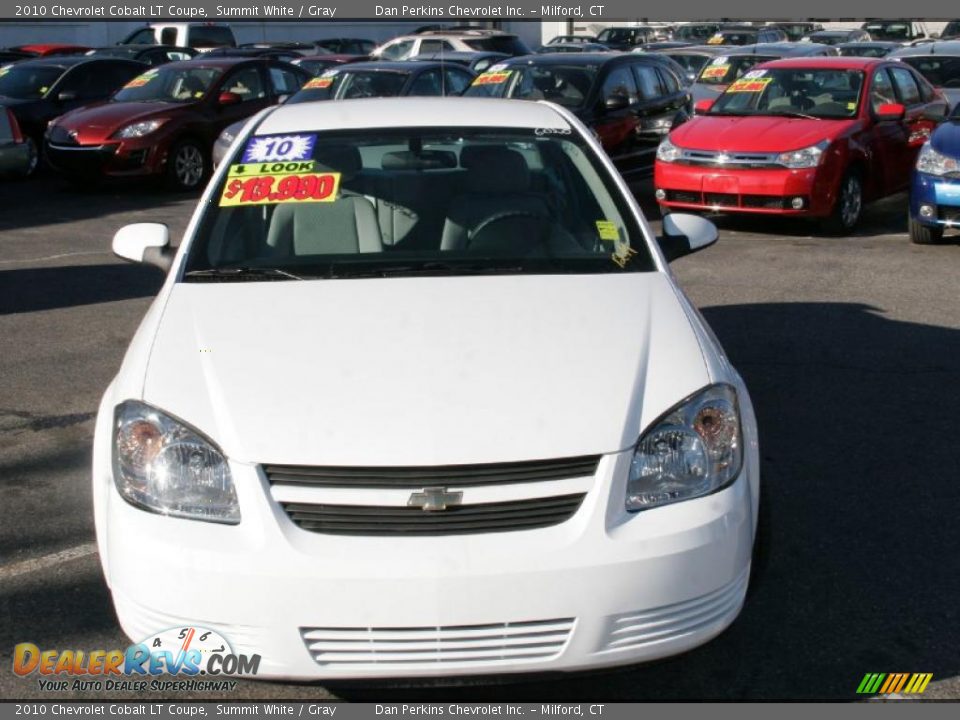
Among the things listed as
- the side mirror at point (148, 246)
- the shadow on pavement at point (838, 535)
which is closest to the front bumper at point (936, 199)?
the shadow on pavement at point (838, 535)

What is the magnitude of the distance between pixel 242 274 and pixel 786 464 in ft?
8.00

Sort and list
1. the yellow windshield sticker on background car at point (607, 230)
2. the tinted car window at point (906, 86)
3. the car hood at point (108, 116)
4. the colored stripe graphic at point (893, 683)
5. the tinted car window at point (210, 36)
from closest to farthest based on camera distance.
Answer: the colored stripe graphic at point (893, 683)
the yellow windshield sticker on background car at point (607, 230)
the tinted car window at point (906, 86)
the car hood at point (108, 116)
the tinted car window at point (210, 36)

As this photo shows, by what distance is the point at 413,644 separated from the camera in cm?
304

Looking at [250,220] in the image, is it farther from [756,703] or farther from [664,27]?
[664,27]

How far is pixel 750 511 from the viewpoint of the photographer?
3.37 metres

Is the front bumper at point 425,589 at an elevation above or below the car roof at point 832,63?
above

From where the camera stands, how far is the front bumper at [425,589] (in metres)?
3.02

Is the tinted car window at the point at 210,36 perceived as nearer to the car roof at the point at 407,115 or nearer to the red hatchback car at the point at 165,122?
the red hatchback car at the point at 165,122

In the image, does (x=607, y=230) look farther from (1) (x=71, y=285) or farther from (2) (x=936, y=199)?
(2) (x=936, y=199)

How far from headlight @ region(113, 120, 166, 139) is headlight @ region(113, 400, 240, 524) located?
1185cm

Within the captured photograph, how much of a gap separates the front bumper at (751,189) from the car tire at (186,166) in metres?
6.21

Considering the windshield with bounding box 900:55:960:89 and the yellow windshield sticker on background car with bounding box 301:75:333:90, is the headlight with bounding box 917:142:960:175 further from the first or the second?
the yellow windshield sticker on background car with bounding box 301:75:333:90

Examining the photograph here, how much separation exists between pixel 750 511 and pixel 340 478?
1.09 m

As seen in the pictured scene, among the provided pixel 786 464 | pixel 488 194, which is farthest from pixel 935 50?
pixel 488 194
